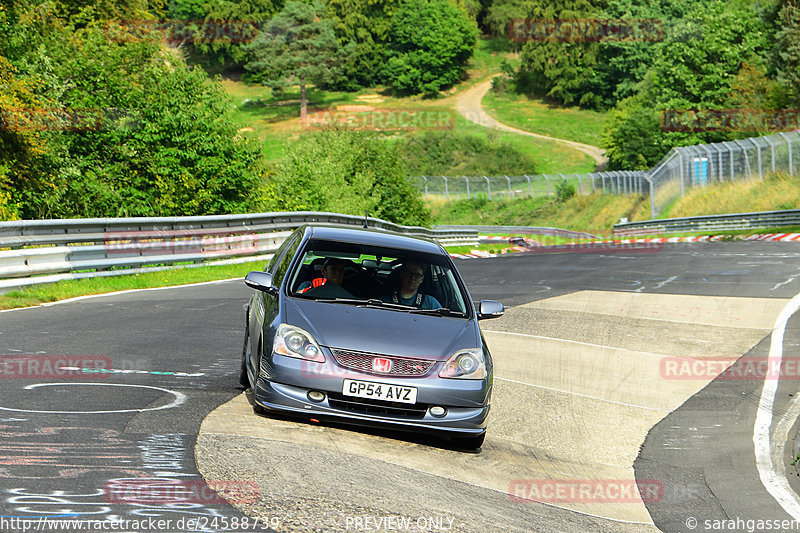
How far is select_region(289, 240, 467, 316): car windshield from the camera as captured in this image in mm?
8266

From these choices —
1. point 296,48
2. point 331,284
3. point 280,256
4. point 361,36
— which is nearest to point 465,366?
point 331,284

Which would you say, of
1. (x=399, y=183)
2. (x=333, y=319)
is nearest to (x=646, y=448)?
(x=333, y=319)

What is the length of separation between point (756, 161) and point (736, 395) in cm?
4009

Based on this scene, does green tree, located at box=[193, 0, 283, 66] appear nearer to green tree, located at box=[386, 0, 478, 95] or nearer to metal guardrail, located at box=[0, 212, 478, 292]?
green tree, located at box=[386, 0, 478, 95]

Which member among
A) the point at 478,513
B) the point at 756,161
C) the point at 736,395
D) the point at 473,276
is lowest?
the point at 756,161

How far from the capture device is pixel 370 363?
24.0 ft

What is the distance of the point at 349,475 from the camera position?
6.30 m

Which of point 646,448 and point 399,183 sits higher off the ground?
point 646,448

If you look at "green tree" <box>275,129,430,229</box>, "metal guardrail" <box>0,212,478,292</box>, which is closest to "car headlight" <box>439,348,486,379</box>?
"metal guardrail" <box>0,212,478,292</box>

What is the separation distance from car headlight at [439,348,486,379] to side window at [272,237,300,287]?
5.54ft

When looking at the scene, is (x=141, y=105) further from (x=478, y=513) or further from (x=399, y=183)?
(x=478, y=513)

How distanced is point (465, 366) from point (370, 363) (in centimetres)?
77

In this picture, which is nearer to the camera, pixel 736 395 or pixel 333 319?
pixel 333 319

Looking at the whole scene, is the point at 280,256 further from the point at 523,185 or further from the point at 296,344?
the point at 523,185
